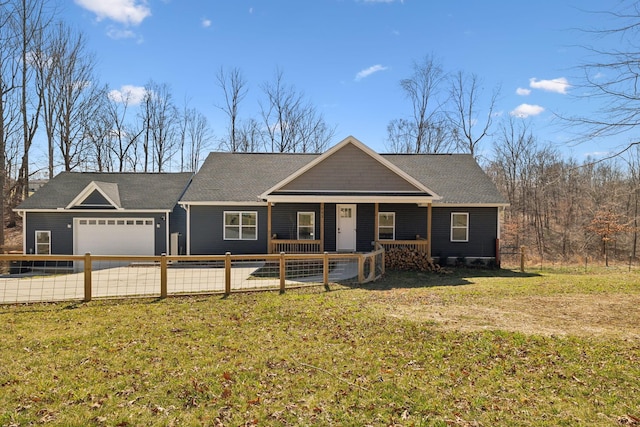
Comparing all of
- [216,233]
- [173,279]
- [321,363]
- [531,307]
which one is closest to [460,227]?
[531,307]

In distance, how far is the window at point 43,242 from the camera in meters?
17.3

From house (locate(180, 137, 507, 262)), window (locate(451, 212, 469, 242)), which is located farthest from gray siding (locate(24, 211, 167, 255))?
window (locate(451, 212, 469, 242))

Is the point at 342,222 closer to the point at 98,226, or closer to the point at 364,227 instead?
the point at 364,227

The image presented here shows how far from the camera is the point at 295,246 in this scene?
52.6ft

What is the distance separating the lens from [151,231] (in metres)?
17.4

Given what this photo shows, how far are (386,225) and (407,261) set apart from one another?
257 centimetres

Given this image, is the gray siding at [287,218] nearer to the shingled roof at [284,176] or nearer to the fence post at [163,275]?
the shingled roof at [284,176]

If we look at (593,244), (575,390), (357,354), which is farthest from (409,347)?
(593,244)

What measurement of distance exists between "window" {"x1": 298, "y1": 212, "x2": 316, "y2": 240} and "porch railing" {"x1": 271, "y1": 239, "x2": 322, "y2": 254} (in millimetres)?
765

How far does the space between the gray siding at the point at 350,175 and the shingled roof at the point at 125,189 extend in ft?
22.8

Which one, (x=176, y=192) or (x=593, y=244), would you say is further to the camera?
(x=593, y=244)

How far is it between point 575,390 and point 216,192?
50.7 feet

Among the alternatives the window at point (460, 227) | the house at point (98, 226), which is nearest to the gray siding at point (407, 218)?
the window at point (460, 227)

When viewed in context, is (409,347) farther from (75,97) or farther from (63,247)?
(75,97)
